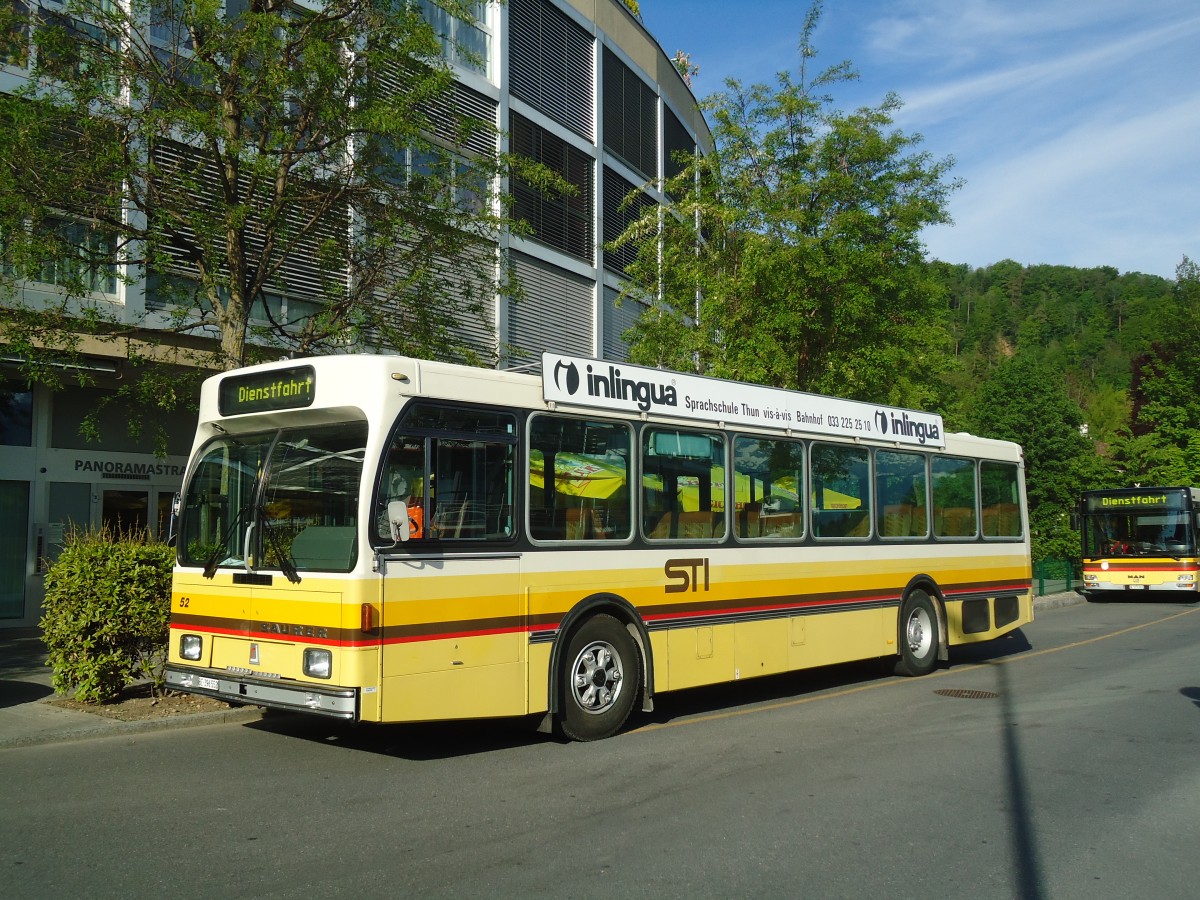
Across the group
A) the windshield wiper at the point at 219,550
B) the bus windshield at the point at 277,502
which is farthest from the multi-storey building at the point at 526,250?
the windshield wiper at the point at 219,550

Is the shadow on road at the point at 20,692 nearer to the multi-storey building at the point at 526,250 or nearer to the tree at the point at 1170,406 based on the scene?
the multi-storey building at the point at 526,250

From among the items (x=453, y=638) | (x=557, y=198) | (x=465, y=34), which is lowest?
(x=453, y=638)

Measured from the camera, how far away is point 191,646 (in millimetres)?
8250

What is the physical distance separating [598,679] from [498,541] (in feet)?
5.20

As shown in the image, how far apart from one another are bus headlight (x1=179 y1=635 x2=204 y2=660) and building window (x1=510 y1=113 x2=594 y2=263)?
1572 centimetres

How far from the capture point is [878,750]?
834cm

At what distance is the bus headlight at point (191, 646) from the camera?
322 inches

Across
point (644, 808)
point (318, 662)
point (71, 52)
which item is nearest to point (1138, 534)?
point (644, 808)

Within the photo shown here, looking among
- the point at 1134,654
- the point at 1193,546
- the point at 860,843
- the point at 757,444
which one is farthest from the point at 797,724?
the point at 1193,546

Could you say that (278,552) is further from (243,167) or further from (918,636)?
(918,636)

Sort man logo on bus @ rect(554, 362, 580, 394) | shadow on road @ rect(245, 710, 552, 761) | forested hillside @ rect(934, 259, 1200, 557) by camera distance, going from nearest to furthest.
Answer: shadow on road @ rect(245, 710, 552, 761) → man logo on bus @ rect(554, 362, 580, 394) → forested hillside @ rect(934, 259, 1200, 557)

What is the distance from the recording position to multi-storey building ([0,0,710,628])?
16625 millimetres

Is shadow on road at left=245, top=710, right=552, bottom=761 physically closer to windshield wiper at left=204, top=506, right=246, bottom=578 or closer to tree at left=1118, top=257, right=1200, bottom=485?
windshield wiper at left=204, top=506, right=246, bottom=578

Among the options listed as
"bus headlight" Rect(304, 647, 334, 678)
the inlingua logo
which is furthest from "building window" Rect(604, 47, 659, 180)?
"bus headlight" Rect(304, 647, 334, 678)
